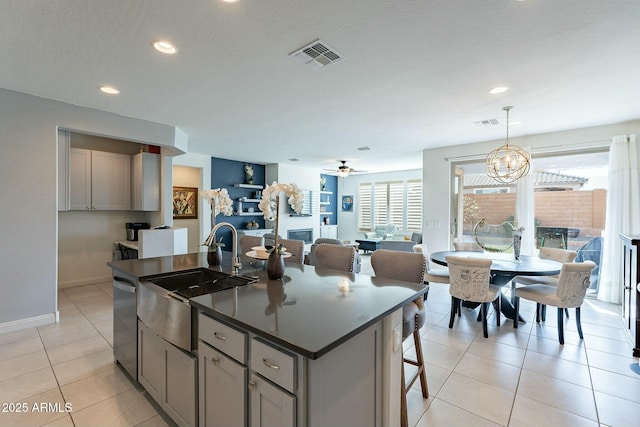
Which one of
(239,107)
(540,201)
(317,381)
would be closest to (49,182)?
(239,107)

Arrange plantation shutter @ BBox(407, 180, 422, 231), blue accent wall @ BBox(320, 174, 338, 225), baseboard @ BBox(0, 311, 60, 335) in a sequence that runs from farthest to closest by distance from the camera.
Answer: blue accent wall @ BBox(320, 174, 338, 225), plantation shutter @ BBox(407, 180, 422, 231), baseboard @ BBox(0, 311, 60, 335)

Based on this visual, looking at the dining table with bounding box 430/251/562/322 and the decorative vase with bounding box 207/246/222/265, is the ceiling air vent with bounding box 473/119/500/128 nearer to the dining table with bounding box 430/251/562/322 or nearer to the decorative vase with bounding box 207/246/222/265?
the dining table with bounding box 430/251/562/322

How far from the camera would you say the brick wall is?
4.62m

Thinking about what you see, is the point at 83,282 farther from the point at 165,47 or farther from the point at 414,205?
the point at 414,205

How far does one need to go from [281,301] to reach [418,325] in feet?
3.35

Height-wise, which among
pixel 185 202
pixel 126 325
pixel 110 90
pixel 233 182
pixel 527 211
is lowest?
pixel 126 325

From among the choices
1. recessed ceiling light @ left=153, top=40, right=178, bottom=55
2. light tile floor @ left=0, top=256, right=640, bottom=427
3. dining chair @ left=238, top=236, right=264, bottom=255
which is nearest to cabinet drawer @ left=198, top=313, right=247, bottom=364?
light tile floor @ left=0, top=256, right=640, bottom=427

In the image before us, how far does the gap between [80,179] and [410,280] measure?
17.3 ft

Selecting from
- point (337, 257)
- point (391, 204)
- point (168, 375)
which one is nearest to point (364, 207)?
point (391, 204)

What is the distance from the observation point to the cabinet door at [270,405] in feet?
3.58

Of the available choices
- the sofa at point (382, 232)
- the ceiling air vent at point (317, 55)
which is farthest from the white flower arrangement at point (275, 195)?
the sofa at point (382, 232)

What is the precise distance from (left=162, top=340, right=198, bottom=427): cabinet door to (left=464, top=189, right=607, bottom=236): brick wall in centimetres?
547

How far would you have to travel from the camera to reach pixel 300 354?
105 cm

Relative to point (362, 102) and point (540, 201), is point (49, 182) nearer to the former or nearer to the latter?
point (362, 102)
